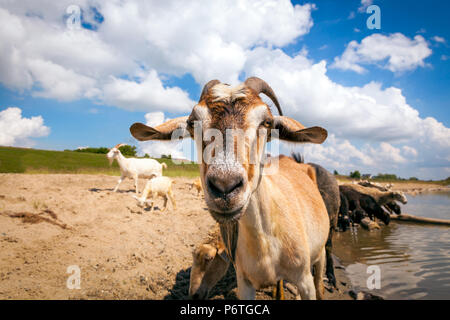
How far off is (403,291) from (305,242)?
4315 mm

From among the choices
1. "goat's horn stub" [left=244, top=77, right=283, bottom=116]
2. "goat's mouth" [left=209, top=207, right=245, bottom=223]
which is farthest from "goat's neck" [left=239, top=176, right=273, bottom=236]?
"goat's horn stub" [left=244, top=77, right=283, bottom=116]

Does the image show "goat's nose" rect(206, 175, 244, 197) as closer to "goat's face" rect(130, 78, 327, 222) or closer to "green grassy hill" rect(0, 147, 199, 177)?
"goat's face" rect(130, 78, 327, 222)

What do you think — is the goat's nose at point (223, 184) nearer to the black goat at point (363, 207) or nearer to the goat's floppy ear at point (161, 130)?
the goat's floppy ear at point (161, 130)

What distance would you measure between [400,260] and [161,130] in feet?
27.8

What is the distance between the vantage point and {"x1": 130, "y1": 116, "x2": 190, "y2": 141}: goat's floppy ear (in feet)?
8.05

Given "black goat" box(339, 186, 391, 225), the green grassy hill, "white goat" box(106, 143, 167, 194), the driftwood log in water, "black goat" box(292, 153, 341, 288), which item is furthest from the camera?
the green grassy hill

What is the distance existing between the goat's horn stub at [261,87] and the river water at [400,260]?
4.90 metres

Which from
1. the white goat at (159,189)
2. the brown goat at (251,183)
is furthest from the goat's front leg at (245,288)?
the white goat at (159,189)

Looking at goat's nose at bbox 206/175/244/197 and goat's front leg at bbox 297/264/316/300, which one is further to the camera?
goat's front leg at bbox 297/264/316/300

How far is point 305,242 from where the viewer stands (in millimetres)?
2680

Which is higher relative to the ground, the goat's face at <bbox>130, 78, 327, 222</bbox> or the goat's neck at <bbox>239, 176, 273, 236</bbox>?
the goat's face at <bbox>130, 78, 327, 222</bbox>

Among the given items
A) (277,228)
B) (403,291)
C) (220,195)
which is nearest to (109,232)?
(277,228)

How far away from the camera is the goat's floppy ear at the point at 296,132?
88.4 inches

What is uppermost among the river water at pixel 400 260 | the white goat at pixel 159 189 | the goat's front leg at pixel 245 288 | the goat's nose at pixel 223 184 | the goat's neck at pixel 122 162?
the goat's neck at pixel 122 162
